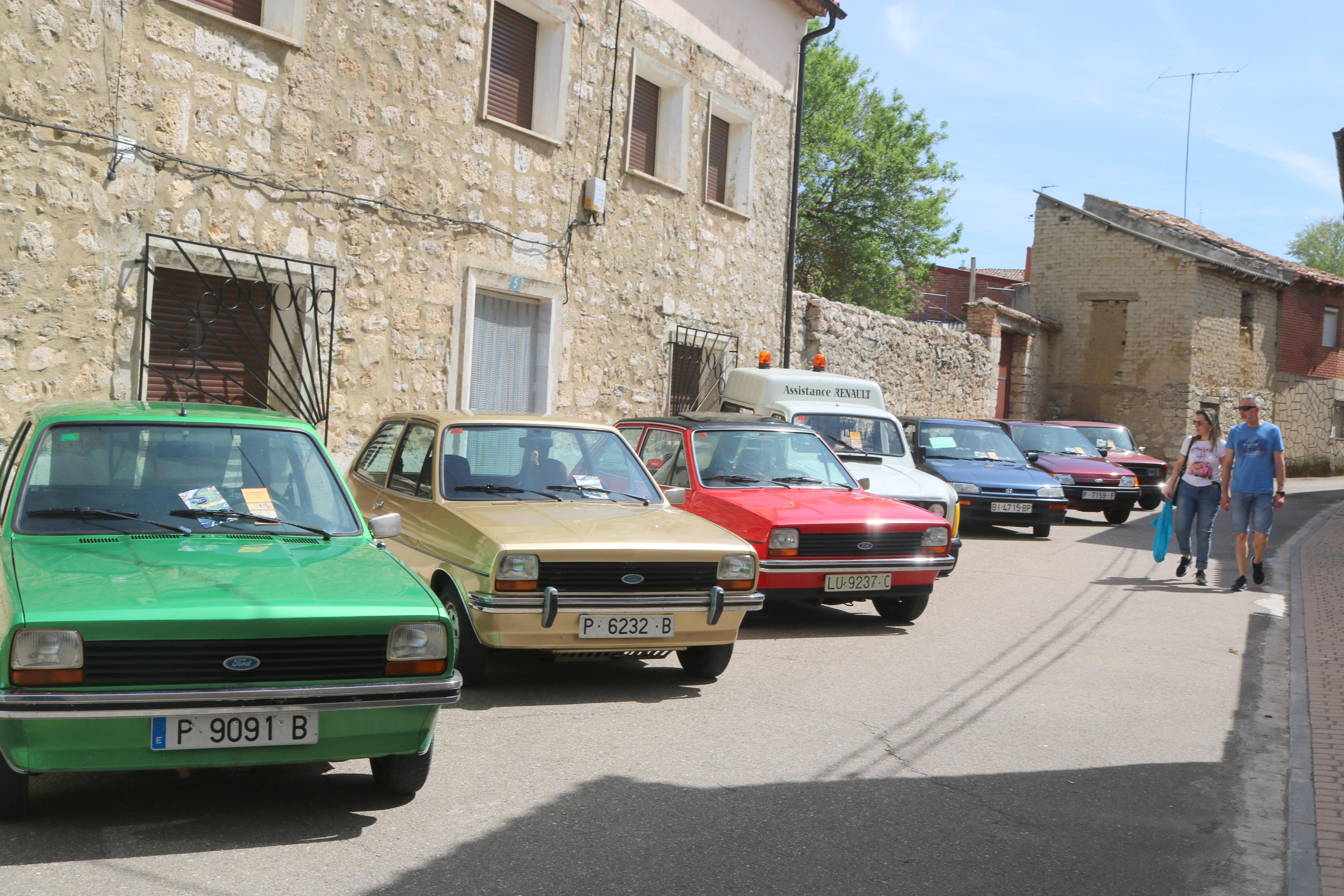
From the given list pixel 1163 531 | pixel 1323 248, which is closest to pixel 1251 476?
pixel 1163 531

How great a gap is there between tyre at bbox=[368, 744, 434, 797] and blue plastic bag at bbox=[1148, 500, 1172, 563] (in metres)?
9.43

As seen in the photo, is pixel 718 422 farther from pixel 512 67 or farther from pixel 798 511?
pixel 512 67

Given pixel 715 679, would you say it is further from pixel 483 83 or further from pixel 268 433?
pixel 483 83

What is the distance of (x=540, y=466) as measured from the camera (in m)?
7.40

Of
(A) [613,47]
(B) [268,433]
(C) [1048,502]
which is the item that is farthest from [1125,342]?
(B) [268,433]

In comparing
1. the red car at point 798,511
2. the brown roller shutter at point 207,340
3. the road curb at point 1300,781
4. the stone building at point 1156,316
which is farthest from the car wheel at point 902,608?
the stone building at point 1156,316

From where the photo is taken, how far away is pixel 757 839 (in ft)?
14.1

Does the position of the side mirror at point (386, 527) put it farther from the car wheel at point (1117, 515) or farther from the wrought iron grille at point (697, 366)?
the car wheel at point (1117, 515)

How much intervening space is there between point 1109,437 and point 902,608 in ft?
47.5

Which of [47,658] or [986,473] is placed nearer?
[47,658]

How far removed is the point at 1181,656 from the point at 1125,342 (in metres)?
27.9

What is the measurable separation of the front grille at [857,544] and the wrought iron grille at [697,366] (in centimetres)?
755

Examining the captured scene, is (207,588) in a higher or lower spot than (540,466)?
lower

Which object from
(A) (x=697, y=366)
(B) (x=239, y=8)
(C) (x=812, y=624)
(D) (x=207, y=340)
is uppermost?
(B) (x=239, y=8)
